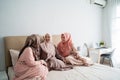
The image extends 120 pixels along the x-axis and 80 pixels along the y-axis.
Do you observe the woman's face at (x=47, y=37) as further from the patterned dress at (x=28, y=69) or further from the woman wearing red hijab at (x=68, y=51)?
A: the patterned dress at (x=28, y=69)

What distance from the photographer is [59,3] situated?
12.3 ft

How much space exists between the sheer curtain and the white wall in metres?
0.24

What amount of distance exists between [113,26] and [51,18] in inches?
76.2

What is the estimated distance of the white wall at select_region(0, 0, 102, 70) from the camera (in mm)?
3084

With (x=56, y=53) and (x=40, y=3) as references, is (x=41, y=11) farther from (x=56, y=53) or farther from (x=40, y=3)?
(x=56, y=53)

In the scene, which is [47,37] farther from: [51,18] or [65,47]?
[51,18]

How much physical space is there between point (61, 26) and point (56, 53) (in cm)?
101

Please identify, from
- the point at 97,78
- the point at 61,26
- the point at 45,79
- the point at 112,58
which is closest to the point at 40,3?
the point at 61,26

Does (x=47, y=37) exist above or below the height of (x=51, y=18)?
below

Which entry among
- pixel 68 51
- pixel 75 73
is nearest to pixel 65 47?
pixel 68 51

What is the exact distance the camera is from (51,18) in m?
3.62

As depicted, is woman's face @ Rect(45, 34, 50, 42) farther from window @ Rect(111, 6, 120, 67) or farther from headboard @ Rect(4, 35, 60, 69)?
window @ Rect(111, 6, 120, 67)

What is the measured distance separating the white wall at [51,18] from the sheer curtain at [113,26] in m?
0.24

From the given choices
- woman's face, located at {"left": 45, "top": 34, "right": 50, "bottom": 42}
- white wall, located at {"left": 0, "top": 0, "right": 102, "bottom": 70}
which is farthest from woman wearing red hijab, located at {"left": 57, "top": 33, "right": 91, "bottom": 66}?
white wall, located at {"left": 0, "top": 0, "right": 102, "bottom": 70}
